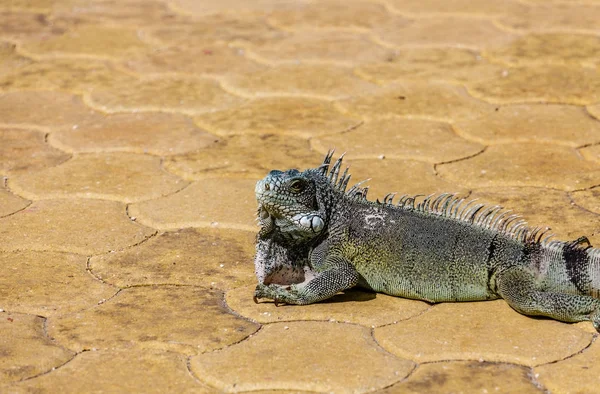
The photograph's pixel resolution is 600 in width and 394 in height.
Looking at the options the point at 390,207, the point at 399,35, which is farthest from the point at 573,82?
the point at 390,207

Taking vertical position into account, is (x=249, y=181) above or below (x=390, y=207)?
below

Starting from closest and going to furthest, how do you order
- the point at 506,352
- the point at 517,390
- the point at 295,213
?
the point at 517,390, the point at 506,352, the point at 295,213

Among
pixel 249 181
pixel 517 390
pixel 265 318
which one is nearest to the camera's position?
pixel 517 390

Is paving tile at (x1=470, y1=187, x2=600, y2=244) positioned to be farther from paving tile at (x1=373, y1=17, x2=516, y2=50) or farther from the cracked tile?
paving tile at (x1=373, y1=17, x2=516, y2=50)

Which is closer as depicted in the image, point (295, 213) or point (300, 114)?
point (295, 213)

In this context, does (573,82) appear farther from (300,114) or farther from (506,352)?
(506,352)

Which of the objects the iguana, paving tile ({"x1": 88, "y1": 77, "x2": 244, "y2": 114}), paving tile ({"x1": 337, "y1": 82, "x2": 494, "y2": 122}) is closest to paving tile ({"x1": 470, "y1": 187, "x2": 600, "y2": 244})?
the iguana

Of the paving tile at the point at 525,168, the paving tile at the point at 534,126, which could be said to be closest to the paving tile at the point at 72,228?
the paving tile at the point at 525,168

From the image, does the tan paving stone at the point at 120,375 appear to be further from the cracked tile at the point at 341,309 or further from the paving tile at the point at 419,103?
the paving tile at the point at 419,103
